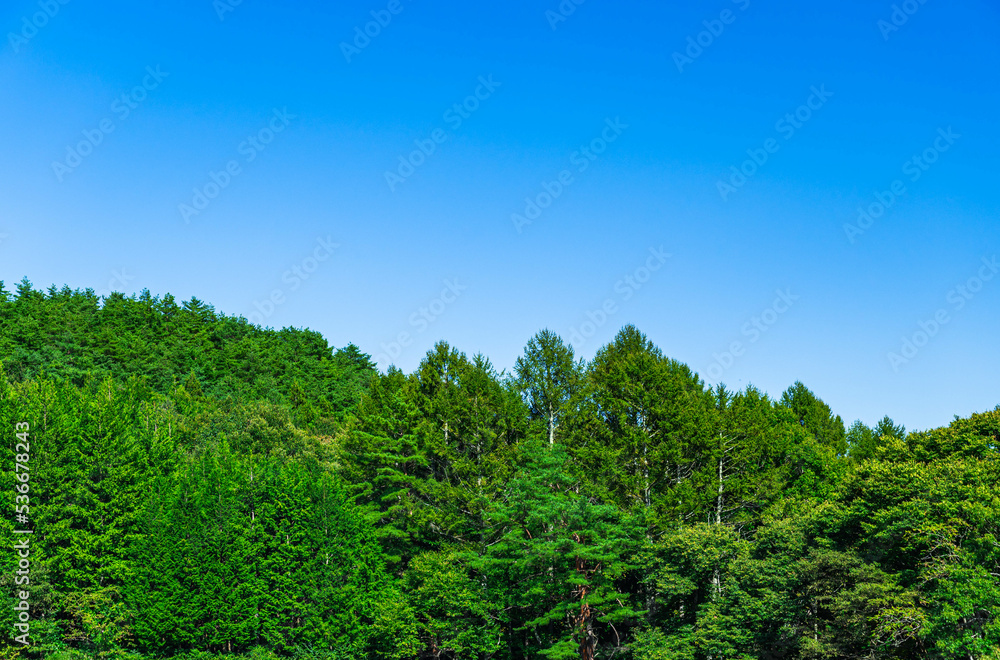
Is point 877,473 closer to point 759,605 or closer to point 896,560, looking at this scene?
point 896,560

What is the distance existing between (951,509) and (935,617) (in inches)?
186

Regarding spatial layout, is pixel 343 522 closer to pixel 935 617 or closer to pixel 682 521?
pixel 682 521

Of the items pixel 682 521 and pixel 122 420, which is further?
pixel 122 420

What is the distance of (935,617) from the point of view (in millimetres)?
30969

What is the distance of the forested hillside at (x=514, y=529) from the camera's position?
36625 millimetres

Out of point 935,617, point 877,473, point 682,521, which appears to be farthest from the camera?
point 682,521

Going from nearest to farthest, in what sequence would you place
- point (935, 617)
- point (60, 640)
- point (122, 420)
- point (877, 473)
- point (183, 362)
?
1. point (935, 617)
2. point (877, 473)
3. point (60, 640)
4. point (122, 420)
5. point (183, 362)

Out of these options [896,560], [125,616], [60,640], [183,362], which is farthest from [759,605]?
[183,362]

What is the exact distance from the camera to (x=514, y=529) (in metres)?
40.4

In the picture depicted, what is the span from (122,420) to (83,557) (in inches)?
345

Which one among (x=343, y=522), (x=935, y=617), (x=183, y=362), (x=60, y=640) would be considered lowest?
(x=60, y=640)

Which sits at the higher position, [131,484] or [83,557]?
[131,484]

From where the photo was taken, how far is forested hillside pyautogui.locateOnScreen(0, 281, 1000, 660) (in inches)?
1442

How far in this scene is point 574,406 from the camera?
4878 centimetres
